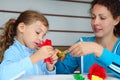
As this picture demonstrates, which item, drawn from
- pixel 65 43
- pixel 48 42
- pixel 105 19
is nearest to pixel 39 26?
pixel 48 42

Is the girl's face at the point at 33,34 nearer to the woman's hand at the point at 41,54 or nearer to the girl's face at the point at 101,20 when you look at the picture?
the woman's hand at the point at 41,54

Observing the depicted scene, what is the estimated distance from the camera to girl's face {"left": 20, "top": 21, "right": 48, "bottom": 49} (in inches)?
45.0

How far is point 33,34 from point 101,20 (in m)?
0.41

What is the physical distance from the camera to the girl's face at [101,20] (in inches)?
51.2

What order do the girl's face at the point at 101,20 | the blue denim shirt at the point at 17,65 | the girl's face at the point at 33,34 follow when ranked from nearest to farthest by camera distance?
1. the blue denim shirt at the point at 17,65
2. the girl's face at the point at 33,34
3. the girl's face at the point at 101,20

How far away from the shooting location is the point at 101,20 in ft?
4.30

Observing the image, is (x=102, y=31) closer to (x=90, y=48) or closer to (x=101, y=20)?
(x=101, y=20)

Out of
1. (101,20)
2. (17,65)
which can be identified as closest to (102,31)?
(101,20)

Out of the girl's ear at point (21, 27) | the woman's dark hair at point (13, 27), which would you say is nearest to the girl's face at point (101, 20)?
the woman's dark hair at point (13, 27)

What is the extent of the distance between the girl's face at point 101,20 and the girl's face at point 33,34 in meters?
0.31

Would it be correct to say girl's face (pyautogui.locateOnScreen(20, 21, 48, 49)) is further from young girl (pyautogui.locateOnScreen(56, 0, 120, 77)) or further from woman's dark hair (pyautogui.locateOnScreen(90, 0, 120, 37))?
woman's dark hair (pyautogui.locateOnScreen(90, 0, 120, 37))

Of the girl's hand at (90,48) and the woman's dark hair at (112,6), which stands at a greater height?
the woman's dark hair at (112,6)

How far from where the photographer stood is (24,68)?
36.9 inches

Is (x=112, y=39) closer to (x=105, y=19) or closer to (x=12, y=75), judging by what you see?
(x=105, y=19)
